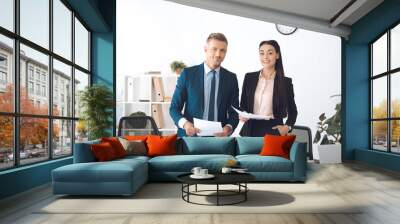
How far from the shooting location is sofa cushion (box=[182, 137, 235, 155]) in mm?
6895

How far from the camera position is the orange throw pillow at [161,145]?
6.72 metres

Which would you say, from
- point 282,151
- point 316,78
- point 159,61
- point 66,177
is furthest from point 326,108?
point 66,177

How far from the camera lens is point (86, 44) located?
28.0ft

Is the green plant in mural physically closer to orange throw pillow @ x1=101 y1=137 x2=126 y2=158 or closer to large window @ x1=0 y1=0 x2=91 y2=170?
orange throw pillow @ x1=101 y1=137 x2=126 y2=158

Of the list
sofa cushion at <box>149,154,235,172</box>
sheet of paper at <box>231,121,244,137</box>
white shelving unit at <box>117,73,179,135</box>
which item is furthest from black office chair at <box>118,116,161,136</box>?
sofa cushion at <box>149,154,235,172</box>

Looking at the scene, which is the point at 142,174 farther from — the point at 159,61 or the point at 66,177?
the point at 159,61

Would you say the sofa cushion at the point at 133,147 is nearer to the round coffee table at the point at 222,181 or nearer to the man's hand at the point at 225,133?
the round coffee table at the point at 222,181

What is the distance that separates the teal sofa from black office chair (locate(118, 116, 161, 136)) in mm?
1238

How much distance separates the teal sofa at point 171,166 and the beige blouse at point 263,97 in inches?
77.2

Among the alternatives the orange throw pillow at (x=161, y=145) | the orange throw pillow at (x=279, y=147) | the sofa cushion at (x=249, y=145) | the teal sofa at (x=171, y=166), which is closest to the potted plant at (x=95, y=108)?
the orange throw pillow at (x=161, y=145)

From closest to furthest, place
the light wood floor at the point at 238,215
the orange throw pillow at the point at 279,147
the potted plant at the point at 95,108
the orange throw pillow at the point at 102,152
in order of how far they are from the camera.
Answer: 1. the light wood floor at the point at 238,215
2. the orange throw pillow at the point at 102,152
3. the orange throw pillow at the point at 279,147
4. the potted plant at the point at 95,108

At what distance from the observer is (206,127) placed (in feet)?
28.4

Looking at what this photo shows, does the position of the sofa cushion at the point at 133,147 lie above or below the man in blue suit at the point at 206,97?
below

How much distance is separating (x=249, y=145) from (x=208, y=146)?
723mm
